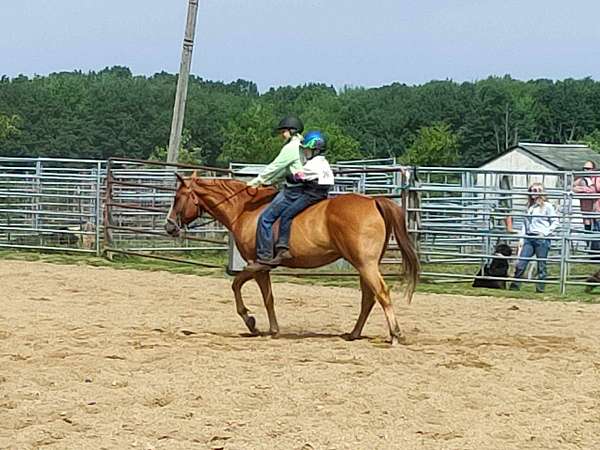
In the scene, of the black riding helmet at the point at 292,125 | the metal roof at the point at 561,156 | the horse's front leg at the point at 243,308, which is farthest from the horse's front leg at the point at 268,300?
the metal roof at the point at 561,156

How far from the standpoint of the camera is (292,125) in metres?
8.33

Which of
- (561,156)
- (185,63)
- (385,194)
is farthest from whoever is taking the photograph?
(561,156)

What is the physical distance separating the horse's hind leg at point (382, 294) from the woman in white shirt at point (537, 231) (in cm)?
505

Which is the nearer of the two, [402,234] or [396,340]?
[396,340]

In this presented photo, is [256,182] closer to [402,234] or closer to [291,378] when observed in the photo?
[402,234]

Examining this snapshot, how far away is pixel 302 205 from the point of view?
8242 mm

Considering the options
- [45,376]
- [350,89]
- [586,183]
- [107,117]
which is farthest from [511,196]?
[350,89]

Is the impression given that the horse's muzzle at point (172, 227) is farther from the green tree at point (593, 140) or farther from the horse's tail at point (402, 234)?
the green tree at point (593, 140)

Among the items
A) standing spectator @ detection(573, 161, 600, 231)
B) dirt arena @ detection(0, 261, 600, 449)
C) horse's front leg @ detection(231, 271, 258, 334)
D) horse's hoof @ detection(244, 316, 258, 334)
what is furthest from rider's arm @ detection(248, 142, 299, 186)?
standing spectator @ detection(573, 161, 600, 231)

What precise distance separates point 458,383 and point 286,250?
2.30 m

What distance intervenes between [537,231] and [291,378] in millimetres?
7183

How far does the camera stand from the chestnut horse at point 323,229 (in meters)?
8.01

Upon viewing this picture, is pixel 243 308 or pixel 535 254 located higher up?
pixel 535 254

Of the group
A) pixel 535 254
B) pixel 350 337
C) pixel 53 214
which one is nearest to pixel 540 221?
pixel 535 254
